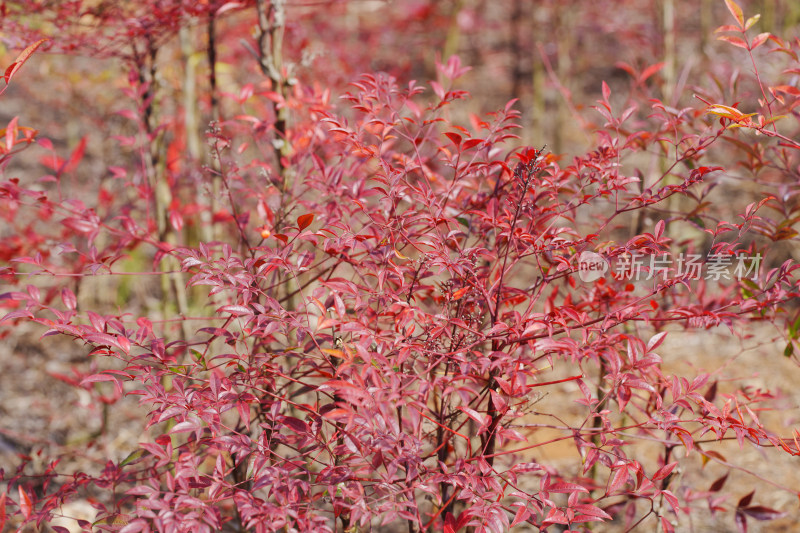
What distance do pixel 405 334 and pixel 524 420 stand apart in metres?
2.28

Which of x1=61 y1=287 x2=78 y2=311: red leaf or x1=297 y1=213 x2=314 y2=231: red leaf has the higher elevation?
x1=297 y1=213 x2=314 y2=231: red leaf

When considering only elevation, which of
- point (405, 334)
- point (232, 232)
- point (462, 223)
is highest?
point (462, 223)

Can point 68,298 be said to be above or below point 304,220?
below

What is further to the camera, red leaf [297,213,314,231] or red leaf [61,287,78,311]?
red leaf [61,287,78,311]

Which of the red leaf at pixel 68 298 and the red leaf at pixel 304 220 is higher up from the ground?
the red leaf at pixel 304 220

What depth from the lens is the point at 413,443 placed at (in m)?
1.37

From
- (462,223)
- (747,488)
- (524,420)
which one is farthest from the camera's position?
(524,420)

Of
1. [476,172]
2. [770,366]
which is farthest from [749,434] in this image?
[770,366]

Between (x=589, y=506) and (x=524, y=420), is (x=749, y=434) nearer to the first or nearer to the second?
(x=589, y=506)

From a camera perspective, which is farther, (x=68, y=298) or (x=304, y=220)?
(x=68, y=298)

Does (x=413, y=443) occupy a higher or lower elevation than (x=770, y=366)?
higher

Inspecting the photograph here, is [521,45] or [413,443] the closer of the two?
[413,443]

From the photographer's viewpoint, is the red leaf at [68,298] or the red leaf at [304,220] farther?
the red leaf at [68,298]

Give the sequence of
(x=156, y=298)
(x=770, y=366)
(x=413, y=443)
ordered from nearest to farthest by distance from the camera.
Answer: (x=413, y=443), (x=770, y=366), (x=156, y=298)
